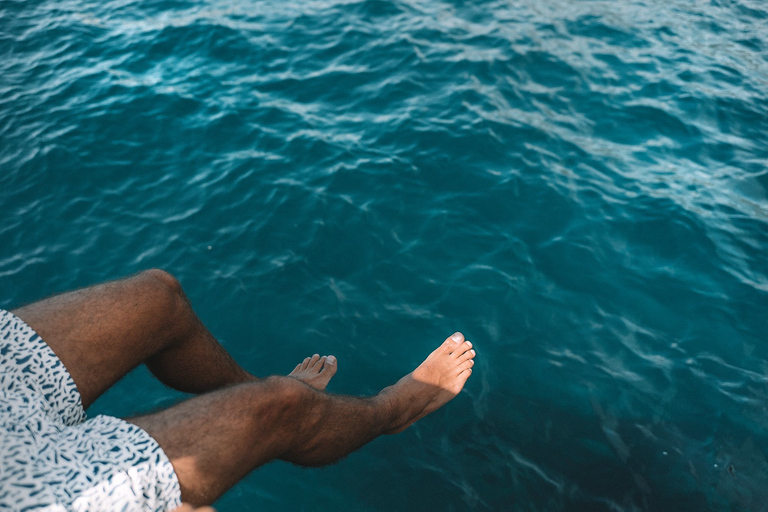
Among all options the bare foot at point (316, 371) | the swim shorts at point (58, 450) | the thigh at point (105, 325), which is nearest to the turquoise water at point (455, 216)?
the bare foot at point (316, 371)

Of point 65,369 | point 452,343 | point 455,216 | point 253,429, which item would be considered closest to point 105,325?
point 65,369

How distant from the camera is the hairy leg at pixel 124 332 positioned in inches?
90.3

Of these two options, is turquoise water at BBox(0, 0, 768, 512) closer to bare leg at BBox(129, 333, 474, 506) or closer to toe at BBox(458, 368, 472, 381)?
toe at BBox(458, 368, 472, 381)

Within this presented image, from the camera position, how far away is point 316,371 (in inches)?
137

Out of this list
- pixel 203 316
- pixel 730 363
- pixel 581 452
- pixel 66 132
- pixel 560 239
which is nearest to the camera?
pixel 581 452

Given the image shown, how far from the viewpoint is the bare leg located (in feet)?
6.74

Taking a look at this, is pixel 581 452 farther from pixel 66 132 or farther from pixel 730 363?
pixel 66 132

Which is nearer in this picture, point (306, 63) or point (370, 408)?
point (370, 408)

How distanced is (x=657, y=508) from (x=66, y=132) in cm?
577

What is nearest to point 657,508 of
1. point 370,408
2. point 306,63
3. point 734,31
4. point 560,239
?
point 370,408

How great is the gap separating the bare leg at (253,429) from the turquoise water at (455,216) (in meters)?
0.66

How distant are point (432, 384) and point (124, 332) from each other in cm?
162

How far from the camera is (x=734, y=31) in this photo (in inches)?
275

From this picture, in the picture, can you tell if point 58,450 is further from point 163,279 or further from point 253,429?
point 163,279
